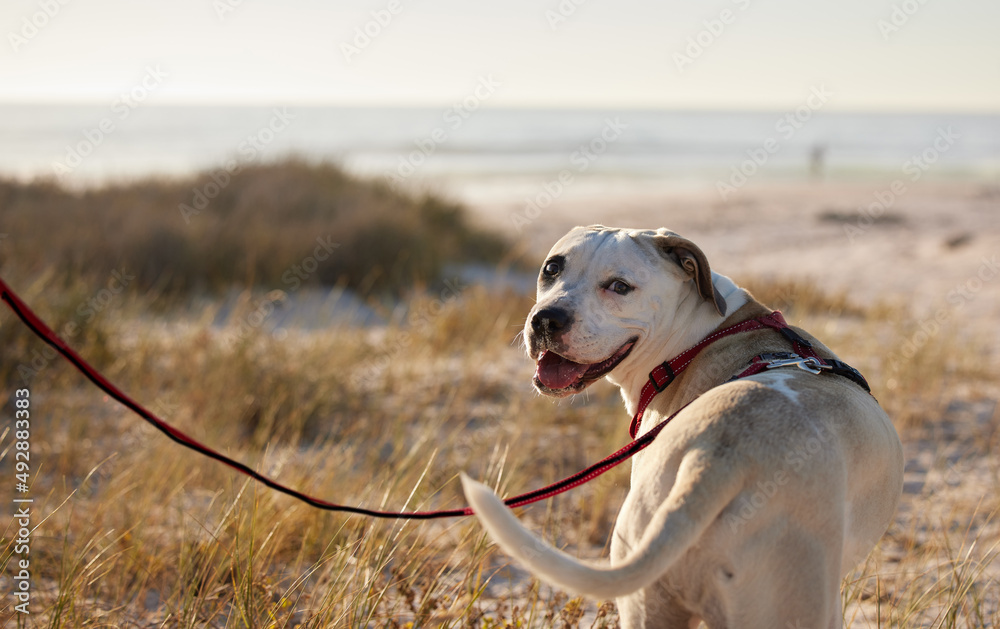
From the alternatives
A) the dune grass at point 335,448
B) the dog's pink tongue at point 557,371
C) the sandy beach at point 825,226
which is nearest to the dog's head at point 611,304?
the dog's pink tongue at point 557,371

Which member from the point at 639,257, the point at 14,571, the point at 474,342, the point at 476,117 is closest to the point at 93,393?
the point at 14,571

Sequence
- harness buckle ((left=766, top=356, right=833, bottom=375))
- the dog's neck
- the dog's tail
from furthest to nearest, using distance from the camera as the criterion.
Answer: the dog's neck → harness buckle ((left=766, top=356, right=833, bottom=375)) → the dog's tail

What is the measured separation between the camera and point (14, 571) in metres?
3.09

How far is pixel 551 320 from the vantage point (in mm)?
2373

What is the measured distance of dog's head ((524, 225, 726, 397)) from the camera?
7.79ft

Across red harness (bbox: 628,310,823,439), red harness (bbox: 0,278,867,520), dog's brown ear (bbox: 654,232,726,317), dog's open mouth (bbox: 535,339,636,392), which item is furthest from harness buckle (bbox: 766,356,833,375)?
dog's open mouth (bbox: 535,339,636,392)

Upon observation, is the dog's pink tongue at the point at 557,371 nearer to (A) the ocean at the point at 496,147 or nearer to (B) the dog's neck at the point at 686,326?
(B) the dog's neck at the point at 686,326

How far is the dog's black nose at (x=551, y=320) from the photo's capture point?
7.76 feet

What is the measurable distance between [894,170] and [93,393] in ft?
120

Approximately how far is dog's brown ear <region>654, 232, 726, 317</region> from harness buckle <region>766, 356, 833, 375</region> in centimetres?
34

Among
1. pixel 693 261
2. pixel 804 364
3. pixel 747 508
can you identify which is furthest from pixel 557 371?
pixel 747 508

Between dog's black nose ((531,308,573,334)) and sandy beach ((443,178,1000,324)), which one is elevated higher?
dog's black nose ((531,308,573,334))

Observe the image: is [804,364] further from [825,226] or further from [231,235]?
[825,226]

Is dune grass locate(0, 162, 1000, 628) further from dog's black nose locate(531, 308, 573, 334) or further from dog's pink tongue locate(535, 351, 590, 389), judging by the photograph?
dog's black nose locate(531, 308, 573, 334)
